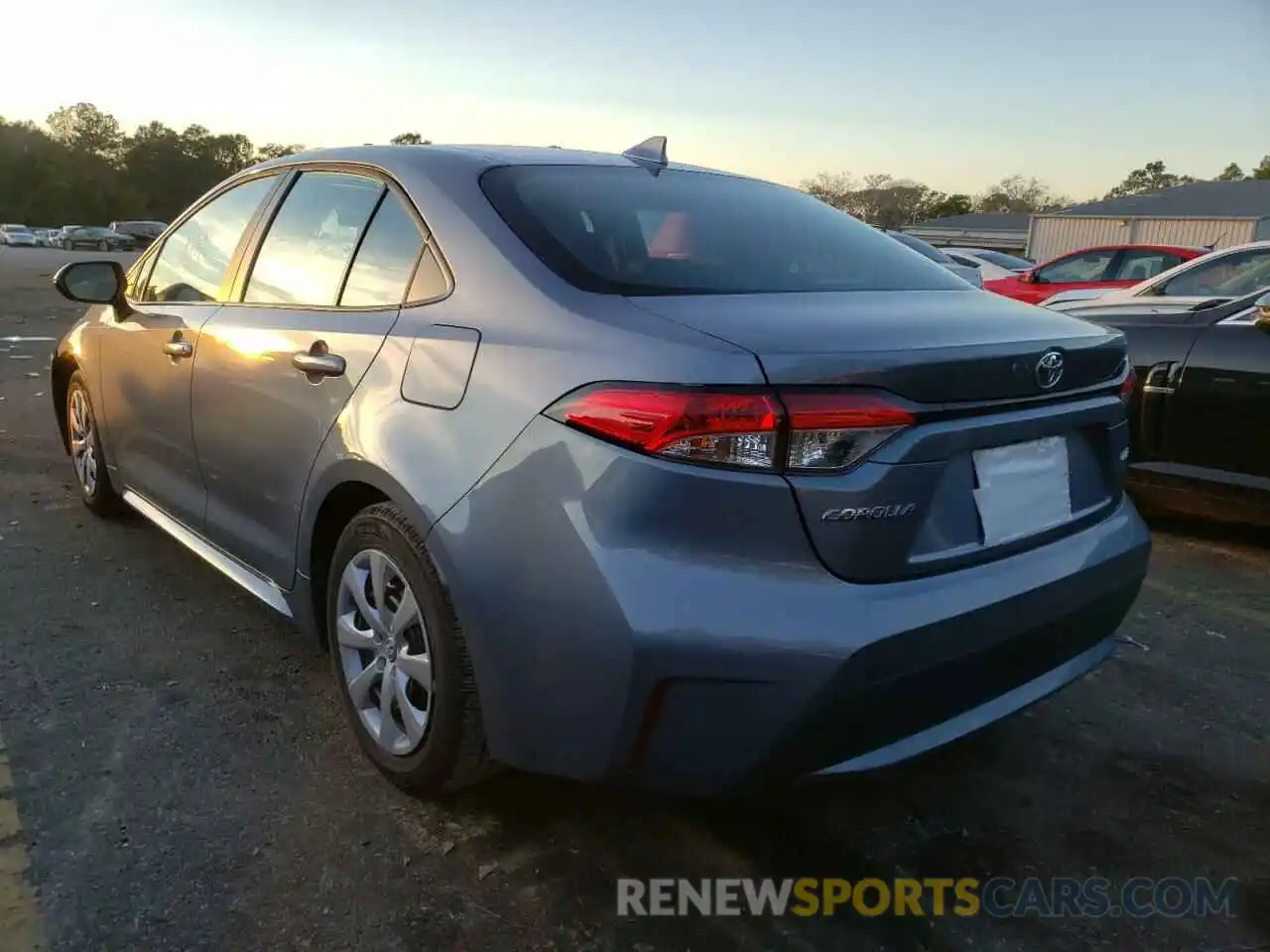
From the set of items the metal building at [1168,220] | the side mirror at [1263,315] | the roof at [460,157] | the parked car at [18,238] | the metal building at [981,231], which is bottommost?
the parked car at [18,238]

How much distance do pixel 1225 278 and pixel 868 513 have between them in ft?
17.9

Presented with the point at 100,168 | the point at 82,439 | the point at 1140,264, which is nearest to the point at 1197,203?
the point at 1140,264

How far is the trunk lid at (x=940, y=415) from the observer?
6.03 ft

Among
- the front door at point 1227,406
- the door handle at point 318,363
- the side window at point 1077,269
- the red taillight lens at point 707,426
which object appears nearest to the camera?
the red taillight lens at point 707,426

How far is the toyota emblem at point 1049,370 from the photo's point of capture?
6.93 feet

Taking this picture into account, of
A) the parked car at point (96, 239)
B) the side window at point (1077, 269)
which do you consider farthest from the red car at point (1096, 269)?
the parked car at point (96, 239)

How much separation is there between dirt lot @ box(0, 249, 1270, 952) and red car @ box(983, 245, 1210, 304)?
31.3ft

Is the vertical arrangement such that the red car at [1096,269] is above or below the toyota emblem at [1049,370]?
below

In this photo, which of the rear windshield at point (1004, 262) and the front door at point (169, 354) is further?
the rear windshield at point (1004, 262)

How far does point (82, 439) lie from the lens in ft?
14.9

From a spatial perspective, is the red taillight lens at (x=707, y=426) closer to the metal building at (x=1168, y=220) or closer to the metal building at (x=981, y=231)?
the metal building at (x=1168, y=220)

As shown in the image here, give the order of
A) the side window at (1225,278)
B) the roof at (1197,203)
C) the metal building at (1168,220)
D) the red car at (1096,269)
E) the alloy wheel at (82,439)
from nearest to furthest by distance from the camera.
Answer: the alloy wheel at (82,439), the side window at (1225,278), the red car at (1096,269), the metal building at (1168,220), the roof at (1197,203)

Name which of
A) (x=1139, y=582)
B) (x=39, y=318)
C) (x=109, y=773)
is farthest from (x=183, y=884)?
(x=39, y=318)

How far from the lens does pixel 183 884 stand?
6.96 ft
